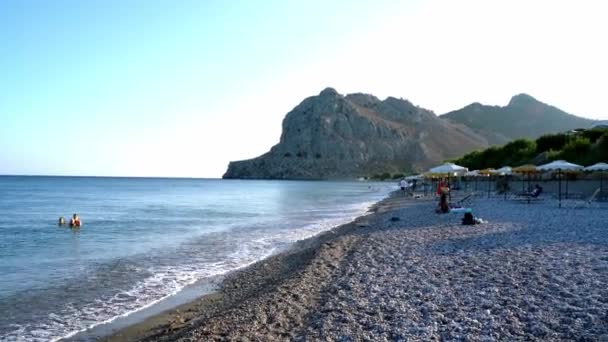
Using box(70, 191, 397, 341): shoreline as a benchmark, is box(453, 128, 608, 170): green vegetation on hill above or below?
above

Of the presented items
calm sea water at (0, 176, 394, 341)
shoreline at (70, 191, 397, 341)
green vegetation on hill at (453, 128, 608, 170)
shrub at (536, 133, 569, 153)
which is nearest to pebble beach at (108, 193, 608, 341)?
shoreline at (70, 191, 397, 341)

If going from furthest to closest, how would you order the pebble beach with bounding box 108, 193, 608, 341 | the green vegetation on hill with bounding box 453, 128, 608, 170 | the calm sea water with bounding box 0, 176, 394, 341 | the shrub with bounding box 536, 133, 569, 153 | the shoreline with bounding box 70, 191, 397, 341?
1. the shrub with bounding box 536, 133, 569, 153
2. the green vegetation on hill with bounding box 453, 128, 608, 170
3. the calm sea water with bounding box 0, 176, 394, 341
4. the shoreline with bounding box 70, 191, 397, 341
5. the pebble beach with bounding box 108, 193, 608, 341

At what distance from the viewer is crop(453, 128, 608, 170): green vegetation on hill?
42.2m

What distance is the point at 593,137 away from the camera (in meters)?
52.6

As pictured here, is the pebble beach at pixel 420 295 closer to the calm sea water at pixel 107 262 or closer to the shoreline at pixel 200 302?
the shoreline at pixel 200 302

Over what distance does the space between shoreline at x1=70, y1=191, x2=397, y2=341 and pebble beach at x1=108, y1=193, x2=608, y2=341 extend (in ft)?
0.17

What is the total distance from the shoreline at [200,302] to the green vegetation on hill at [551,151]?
36.1 metres

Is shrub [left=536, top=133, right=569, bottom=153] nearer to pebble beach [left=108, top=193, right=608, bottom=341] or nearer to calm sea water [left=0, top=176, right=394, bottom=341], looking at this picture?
calm sea water [left=0, top=176, right=394, bottom=341]

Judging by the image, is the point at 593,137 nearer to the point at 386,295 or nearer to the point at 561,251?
the point at 561,251

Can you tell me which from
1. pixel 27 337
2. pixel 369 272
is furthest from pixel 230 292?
pixel 27 337

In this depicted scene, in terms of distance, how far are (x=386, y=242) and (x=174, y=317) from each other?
791 cm

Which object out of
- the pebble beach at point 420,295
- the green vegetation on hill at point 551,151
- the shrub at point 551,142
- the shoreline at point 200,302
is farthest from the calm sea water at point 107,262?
the shrub at point 551,142

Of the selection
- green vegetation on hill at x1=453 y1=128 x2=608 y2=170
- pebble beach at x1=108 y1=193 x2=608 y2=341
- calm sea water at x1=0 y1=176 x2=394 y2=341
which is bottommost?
calm sea water at x1=0 y1=176 x2=394 y2=341

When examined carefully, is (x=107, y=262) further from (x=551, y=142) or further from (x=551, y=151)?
(x=551, y=142)
